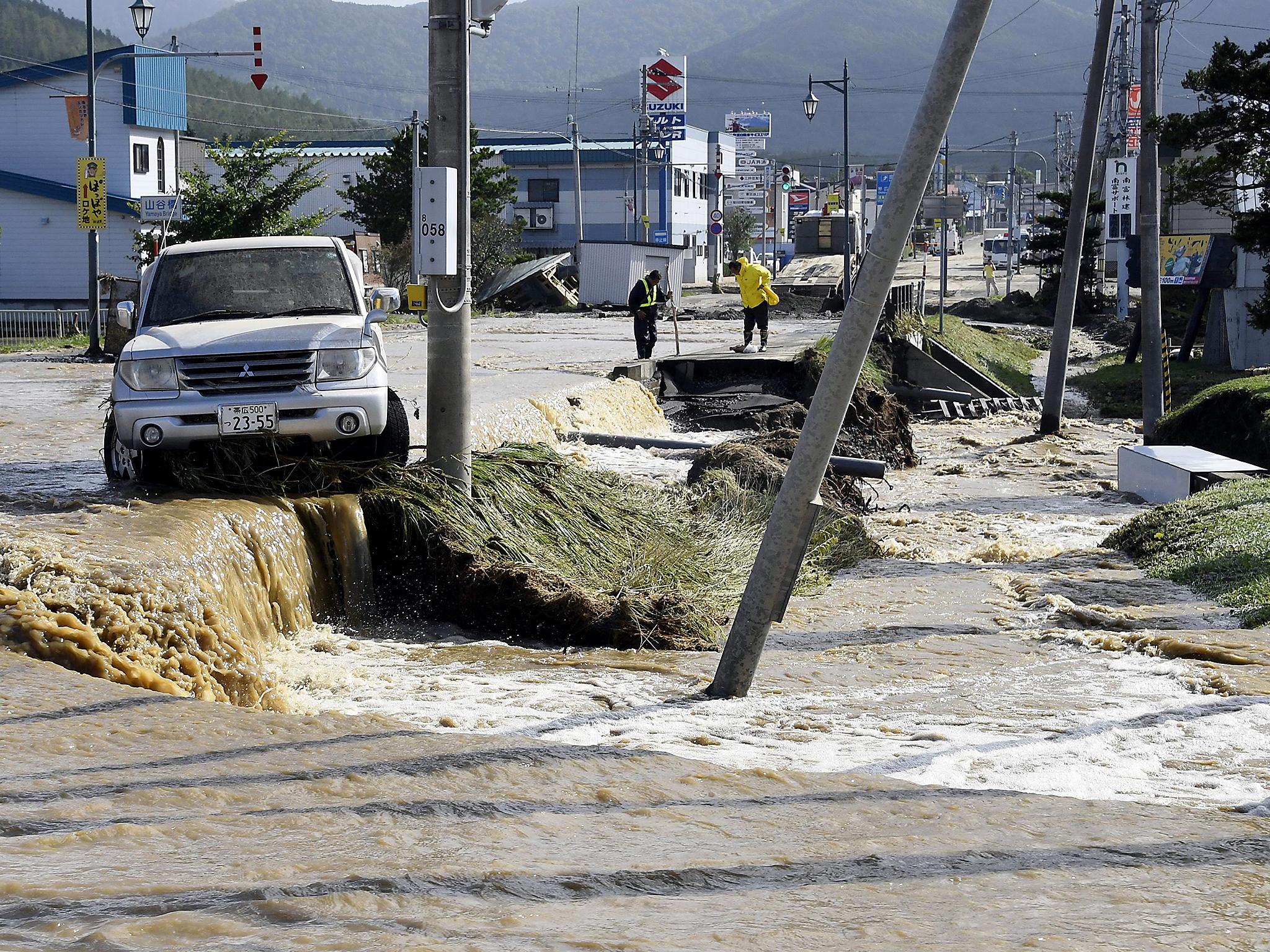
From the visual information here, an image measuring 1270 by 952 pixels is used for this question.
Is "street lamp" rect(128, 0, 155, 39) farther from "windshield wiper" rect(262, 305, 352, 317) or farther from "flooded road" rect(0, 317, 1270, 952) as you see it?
"flooded road" rect(0, 317, 1270, 952)

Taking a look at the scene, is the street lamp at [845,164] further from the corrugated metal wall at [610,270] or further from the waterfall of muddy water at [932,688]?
the waterfall of muddy water at [932,688]

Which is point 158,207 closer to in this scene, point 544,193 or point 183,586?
point 183,586

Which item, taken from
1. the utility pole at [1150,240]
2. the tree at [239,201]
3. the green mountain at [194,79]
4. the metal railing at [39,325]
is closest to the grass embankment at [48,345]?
the metal railing at [39,325]

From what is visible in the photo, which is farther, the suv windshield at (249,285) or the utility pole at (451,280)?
the suv windshield at (249,285)

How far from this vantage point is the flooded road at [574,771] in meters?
4.09

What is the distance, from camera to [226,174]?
114 feet

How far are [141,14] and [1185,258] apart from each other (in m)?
23.2

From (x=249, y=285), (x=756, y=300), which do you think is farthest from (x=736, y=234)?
(x=249, y=285)

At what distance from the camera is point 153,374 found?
930cm

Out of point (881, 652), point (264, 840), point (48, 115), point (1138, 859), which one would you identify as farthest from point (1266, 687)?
point (48, 115)

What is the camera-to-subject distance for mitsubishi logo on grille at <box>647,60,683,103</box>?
215 feet

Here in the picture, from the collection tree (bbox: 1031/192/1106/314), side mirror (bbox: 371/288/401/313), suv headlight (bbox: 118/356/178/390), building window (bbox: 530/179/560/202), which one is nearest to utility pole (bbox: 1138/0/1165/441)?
side mirror (bbox: 371/288/401/313)

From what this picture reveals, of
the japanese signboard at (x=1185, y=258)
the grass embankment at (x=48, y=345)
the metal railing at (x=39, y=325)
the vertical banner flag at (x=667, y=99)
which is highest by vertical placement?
the vertical banner flag at (x=667, y=99)

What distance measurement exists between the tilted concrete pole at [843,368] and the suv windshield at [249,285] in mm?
4629
